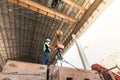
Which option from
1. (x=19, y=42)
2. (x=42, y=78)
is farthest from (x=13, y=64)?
(x=19, y=42)

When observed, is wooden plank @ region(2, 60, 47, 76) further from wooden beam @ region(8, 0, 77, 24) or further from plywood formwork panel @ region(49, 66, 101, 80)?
wooden beam @ region(8, 0, 77, 24)

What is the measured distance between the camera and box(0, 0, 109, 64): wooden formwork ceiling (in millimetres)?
10312

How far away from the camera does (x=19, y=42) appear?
17406 millimetres

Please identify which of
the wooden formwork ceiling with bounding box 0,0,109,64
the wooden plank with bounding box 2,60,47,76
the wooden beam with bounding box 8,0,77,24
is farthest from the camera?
the wooden formwork ceiling with bounding box 0,0,109,64

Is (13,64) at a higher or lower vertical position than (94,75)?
higher

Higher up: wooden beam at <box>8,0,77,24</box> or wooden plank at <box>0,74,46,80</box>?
wooden beam at <box>8,0,77,24</box>

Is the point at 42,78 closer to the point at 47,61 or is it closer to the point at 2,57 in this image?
the point at 47,61

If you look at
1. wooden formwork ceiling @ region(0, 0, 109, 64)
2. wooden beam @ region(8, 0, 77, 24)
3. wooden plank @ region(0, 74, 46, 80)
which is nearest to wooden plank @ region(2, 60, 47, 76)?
wooden plank @ region(0, 74, 46, 80)

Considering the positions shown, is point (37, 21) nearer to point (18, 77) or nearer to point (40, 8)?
point (40, 8)

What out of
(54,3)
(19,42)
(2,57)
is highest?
(54,3)

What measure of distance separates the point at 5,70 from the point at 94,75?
5.05 ft

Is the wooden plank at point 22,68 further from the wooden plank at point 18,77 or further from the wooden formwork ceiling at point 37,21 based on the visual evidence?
the wooden formwork ceiling at point 37,21

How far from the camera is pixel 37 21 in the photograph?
13.3m

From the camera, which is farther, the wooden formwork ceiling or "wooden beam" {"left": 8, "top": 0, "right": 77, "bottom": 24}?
the wooden formwork ceiling
